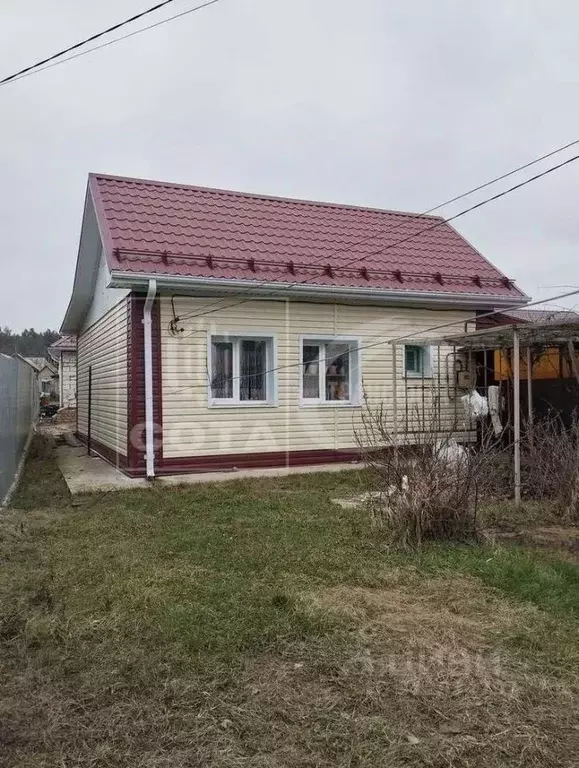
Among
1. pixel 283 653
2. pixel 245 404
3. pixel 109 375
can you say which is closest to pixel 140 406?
pixel 245 404

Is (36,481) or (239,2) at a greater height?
(239,2)

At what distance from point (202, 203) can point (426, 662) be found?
9.93m

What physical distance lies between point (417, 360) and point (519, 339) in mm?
3310

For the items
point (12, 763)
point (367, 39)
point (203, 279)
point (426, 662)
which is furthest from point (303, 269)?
point (12, 763)

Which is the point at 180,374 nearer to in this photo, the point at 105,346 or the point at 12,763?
the point at 105,346

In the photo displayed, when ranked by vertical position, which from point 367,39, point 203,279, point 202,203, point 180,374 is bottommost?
point 180,374

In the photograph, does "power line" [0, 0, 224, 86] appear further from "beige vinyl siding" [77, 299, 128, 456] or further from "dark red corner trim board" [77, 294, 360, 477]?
"beige vinyl siding" [77, 299, 128, 456]

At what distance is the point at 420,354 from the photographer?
12312 mm

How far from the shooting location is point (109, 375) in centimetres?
1229

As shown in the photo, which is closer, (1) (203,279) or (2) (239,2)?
(2) (239,2)

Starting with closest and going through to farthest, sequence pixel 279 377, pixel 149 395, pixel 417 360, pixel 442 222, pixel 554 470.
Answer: pixel 554 470 → pixel 149 395 → pixel 442 222 → pixel 279 377 → pixel 417 360

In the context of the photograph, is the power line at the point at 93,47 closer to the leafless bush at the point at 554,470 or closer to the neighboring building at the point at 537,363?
the leafless bush at the point at 554,470

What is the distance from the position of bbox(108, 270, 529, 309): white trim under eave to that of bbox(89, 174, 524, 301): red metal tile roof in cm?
12

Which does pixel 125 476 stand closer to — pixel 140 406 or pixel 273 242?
pixel 140 406
